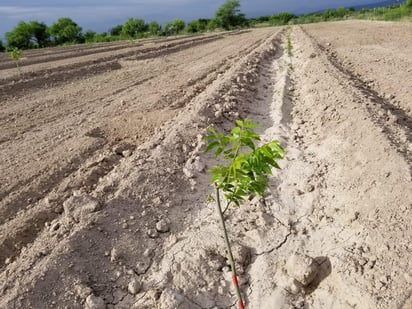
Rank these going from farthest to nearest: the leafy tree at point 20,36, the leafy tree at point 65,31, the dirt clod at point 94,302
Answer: the leafy tree at point 65,31
the leafy tree at point 20,36
the dirt clod at point 94,302

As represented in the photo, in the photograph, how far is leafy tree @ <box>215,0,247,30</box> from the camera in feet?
242

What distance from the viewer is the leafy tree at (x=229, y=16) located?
242 ft

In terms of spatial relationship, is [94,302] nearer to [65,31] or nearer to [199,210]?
[199,210]

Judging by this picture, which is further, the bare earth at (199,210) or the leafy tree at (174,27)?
the leafy tree at (174,27)

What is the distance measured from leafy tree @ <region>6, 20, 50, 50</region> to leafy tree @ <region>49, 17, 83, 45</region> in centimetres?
134

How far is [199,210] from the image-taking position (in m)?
4.65

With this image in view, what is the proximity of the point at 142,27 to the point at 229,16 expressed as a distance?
55.6 feet

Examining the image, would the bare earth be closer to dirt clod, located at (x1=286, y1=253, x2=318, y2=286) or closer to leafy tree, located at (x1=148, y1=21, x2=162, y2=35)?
dirt clod, located at (x1=286, y1=253, x2=318, y2=286)

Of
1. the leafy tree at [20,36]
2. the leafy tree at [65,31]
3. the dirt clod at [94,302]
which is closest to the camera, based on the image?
the dirt clod at [94,302]

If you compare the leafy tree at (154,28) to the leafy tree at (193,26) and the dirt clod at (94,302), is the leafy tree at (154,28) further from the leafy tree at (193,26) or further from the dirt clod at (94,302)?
the dirt clod at (94,302)

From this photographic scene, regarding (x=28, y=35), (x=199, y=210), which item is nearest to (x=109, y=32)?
(x=28, y=35)

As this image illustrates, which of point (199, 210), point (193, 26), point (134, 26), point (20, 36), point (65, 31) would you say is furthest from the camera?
point (193, 26)

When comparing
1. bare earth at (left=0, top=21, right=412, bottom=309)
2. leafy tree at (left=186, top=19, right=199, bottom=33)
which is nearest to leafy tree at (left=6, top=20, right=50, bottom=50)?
leafy tree at (left=186, top=19, right=199, bottom=33)

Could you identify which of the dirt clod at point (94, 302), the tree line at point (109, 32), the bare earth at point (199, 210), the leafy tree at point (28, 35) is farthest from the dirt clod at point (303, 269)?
the leafy tree at point (28, 35)
